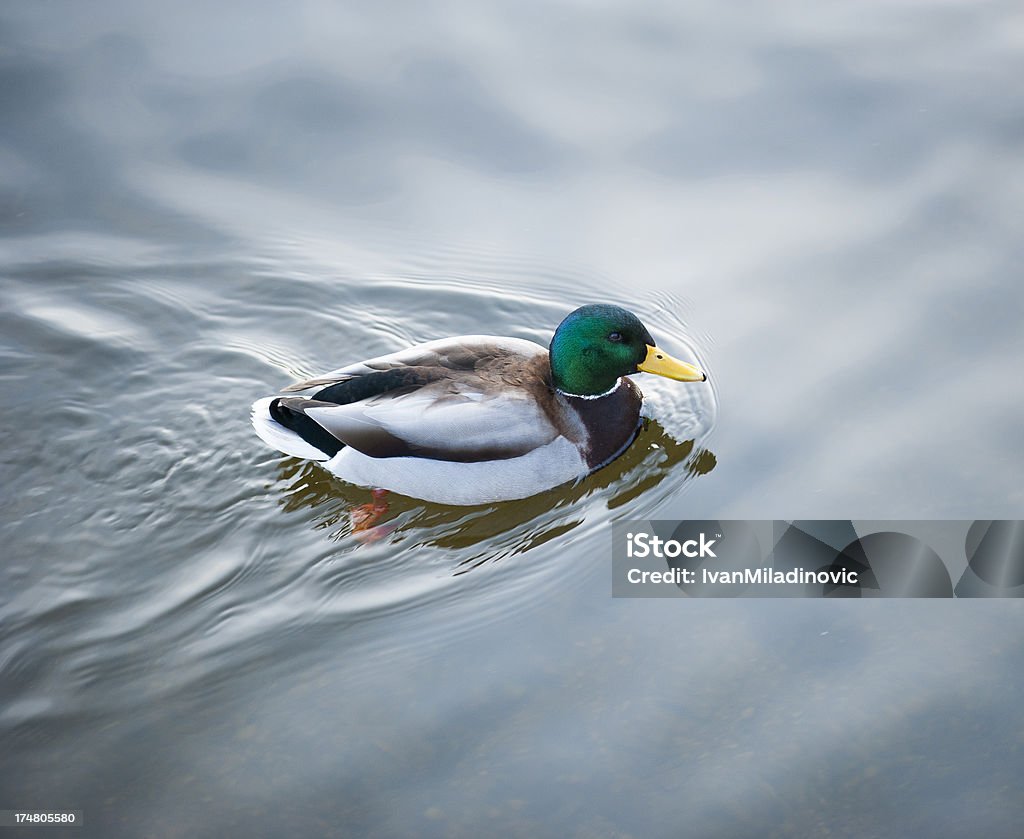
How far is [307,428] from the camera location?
19.7 feet

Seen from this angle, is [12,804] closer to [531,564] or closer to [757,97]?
[531,564]

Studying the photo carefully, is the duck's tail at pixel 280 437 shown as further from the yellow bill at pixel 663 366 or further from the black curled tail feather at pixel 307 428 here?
the yellow bill at pixel 663 366

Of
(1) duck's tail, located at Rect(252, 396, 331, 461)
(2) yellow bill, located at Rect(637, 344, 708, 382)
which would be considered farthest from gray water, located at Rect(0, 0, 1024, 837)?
(2) yellow bill, located at Rect(637, 344, 708, 382)

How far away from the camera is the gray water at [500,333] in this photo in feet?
15.0

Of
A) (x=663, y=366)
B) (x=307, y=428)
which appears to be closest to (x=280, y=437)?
(x=307, y=428)

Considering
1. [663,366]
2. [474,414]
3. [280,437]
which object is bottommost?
[280,437]

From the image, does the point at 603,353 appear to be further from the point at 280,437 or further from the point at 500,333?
the point at 280,437

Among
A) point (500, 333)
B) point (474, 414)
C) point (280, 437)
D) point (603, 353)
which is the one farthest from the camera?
point (500, 333)

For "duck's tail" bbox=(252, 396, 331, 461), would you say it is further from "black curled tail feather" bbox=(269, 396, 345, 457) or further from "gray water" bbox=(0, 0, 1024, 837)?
"gray water" bbox=(0, 0, 1024, 837)

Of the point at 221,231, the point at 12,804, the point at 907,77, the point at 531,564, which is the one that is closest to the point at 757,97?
the point at 907,77

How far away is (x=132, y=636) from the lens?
504cm

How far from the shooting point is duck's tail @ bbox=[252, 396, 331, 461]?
235 inches

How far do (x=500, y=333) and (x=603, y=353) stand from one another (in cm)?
106

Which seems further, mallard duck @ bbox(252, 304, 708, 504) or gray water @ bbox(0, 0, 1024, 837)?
mallard duck @ bbox(252, 304, 708, 504)
